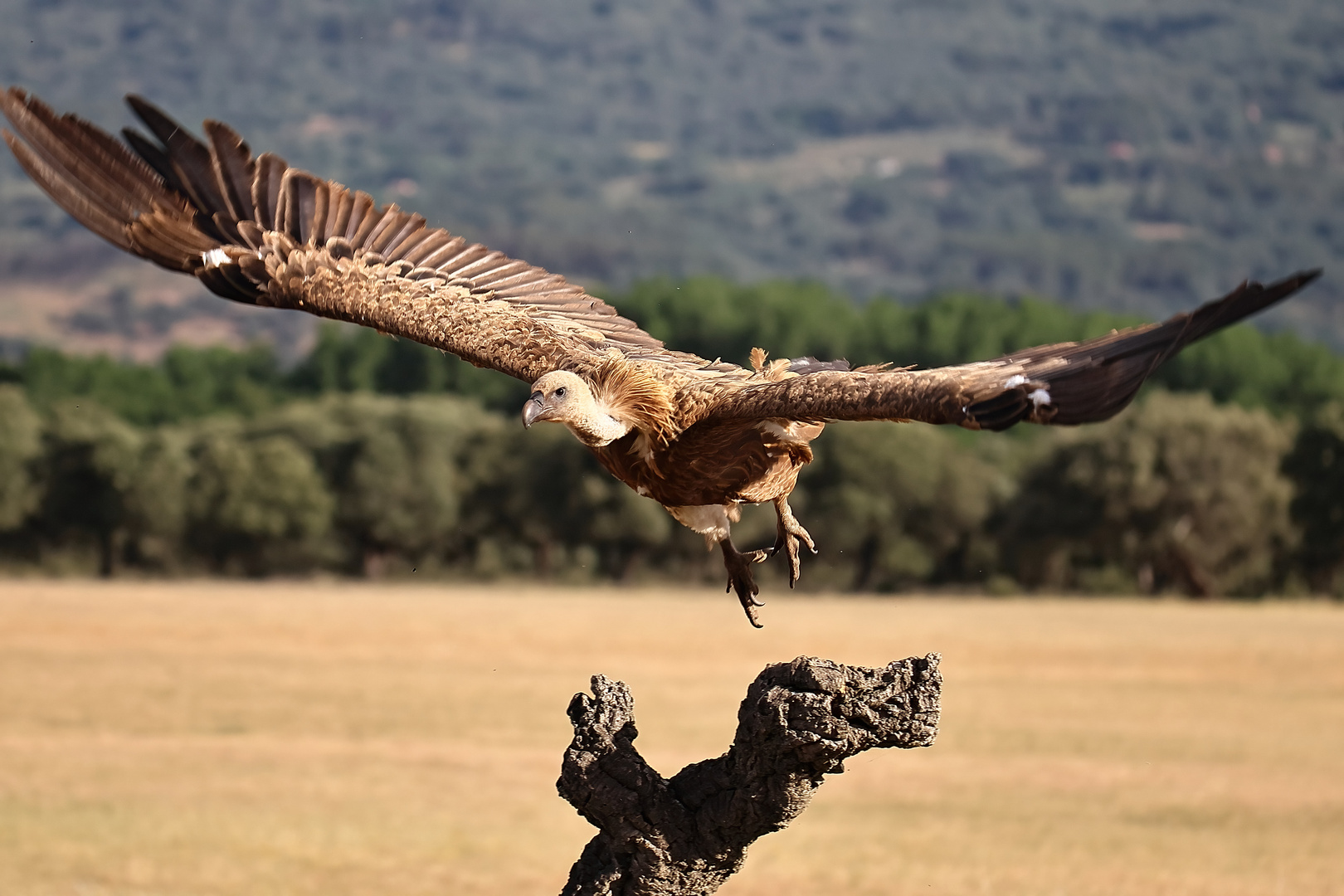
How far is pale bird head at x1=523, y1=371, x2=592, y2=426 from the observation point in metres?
10.2

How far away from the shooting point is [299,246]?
13312 mm

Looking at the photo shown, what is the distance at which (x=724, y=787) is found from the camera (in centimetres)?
1007

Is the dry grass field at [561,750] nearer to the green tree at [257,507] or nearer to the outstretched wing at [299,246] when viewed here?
the outstretched wing at [299,246]

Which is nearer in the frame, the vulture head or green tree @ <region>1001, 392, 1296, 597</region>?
the vulture head

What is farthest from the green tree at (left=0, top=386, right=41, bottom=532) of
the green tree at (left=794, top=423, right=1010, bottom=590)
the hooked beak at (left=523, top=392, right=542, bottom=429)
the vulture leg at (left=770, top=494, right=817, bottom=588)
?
the hooked beak at (left=523, top=392, right=542, bottom=429)

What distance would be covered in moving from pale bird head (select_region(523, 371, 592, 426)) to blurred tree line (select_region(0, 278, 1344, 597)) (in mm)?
57312

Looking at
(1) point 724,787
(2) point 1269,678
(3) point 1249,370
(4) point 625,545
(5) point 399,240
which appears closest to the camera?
(1) point 724,787

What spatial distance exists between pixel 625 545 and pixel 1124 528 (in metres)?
21.7

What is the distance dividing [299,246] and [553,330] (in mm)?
2189

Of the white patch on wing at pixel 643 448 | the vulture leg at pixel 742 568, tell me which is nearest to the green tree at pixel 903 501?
the vulture leg at pixel 742 568

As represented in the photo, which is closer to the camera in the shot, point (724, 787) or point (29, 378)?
point (724, 787)

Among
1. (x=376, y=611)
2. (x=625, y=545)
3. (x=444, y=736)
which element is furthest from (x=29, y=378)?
(x=444, y=736)

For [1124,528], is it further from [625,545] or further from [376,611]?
[376,611]

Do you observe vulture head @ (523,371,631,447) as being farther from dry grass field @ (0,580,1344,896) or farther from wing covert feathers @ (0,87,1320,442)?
dry grass field @ (0,580,1344,896)
